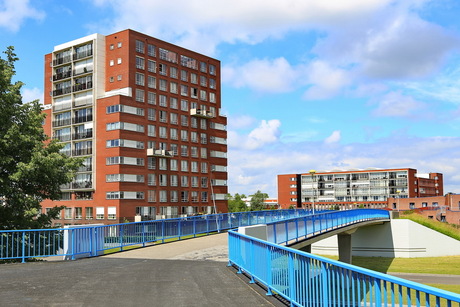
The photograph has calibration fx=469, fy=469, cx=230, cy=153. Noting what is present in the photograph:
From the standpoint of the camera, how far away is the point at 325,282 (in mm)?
6988

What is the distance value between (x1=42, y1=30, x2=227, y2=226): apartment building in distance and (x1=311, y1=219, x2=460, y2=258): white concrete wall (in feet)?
75.4

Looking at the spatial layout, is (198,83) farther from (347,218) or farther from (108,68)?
(347,218)

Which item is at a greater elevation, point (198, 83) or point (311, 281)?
point (198, 83)

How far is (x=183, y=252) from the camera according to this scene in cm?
1955

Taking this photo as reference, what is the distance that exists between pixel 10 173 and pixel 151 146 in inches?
1819

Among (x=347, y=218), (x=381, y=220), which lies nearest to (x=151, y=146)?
(x=381, y=220)

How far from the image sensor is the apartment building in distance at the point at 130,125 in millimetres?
66188

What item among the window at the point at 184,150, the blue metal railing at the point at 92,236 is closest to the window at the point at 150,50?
the window at the point at 184,150

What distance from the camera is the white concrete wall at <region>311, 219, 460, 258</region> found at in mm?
53844

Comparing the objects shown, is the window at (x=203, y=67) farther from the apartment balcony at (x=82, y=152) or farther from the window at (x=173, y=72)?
the apartment balcony at (x=82, y=152)

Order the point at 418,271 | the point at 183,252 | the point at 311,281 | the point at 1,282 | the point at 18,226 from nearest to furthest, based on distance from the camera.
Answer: the point at 311,281 < the point at 1,282 < the point at 183,252 < the point at 18,226 < the point at 418,271

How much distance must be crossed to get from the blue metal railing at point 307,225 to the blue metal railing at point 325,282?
23.1 feet

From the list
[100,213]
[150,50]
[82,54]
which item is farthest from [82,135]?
[150,50]

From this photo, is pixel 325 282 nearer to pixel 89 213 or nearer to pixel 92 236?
pixel 92 236
